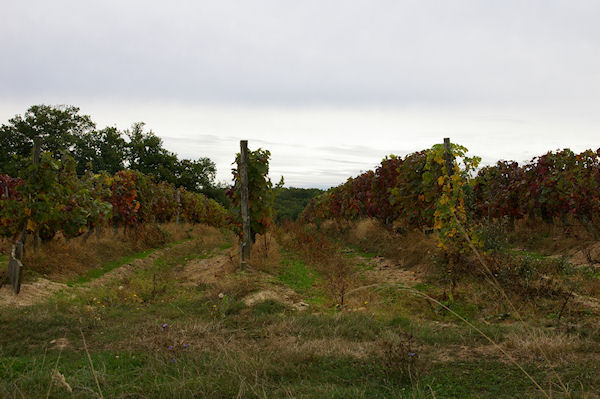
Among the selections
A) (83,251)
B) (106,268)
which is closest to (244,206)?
(106,268)

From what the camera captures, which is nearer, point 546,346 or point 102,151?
point 546,346

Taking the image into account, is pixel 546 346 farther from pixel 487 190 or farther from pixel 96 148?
pixel 96 148

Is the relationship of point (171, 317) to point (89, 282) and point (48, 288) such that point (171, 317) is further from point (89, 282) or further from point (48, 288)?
point (89, 282)

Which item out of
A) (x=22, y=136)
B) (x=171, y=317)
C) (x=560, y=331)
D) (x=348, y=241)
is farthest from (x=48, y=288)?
(x=22, y=136)

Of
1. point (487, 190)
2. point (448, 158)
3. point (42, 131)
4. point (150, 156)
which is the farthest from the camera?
point (150, 156)

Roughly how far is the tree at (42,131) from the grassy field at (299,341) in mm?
31093

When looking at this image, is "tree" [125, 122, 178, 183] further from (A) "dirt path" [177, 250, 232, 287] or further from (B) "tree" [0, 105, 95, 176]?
(A) "dirt path" [177, 250, 232, 287]

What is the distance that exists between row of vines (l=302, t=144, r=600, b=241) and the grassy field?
152 cm

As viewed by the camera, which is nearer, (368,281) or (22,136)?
(368,281)

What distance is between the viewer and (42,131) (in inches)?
1430

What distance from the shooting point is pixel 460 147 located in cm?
873

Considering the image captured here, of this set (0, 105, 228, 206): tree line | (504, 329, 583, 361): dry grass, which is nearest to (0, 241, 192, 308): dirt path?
(504, 329, 583, 361): dry grass

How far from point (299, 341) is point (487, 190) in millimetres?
12215

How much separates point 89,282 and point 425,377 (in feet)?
25.4
